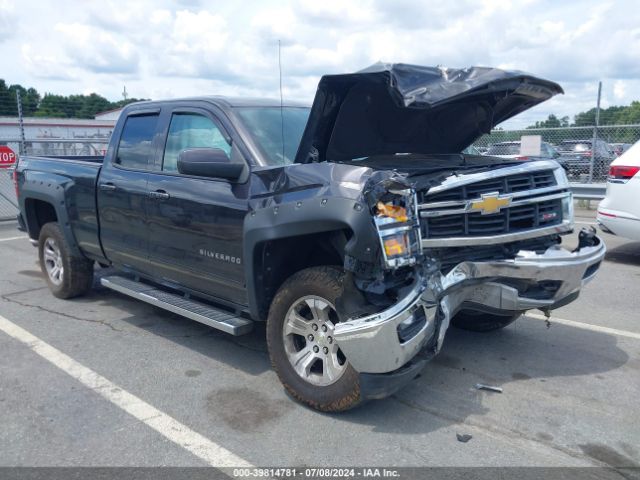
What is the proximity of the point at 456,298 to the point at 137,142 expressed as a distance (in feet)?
10.8

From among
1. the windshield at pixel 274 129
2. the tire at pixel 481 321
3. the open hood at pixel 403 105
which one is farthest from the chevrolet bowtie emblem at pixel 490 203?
the tire at pixel 481 321

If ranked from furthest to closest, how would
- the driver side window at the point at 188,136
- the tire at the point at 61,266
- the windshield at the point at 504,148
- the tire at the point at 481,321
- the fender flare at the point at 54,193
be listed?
1. the windshield at the point at 504,148
2. the tire at the point at 61,266
3. the fender flare at the point at 54,193
4. the tire at the point at 481,321
5. the driver side window at the point at 188,136

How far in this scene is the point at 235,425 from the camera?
3793mm

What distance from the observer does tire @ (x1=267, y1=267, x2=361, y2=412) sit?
3.77 meters

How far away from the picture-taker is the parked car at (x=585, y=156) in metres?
14.6

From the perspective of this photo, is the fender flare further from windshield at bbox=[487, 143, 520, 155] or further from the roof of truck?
windshield at bbox=[487, 143, 520, 155]

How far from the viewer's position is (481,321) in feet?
17.4

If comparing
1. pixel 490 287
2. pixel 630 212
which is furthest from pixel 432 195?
pixel 630 212

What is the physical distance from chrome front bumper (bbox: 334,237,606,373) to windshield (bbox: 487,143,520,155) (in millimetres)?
11996

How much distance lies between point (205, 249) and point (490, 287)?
2101mm

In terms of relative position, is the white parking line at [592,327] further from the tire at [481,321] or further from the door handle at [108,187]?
the door handle at [108,187]

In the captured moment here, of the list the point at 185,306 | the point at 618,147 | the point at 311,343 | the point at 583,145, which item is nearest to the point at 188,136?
the point at 185,306

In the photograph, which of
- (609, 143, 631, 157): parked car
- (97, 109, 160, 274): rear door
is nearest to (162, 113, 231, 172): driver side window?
(97, 109, 160, 274): rear door

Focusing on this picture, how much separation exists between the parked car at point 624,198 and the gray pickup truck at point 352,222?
3.09m
